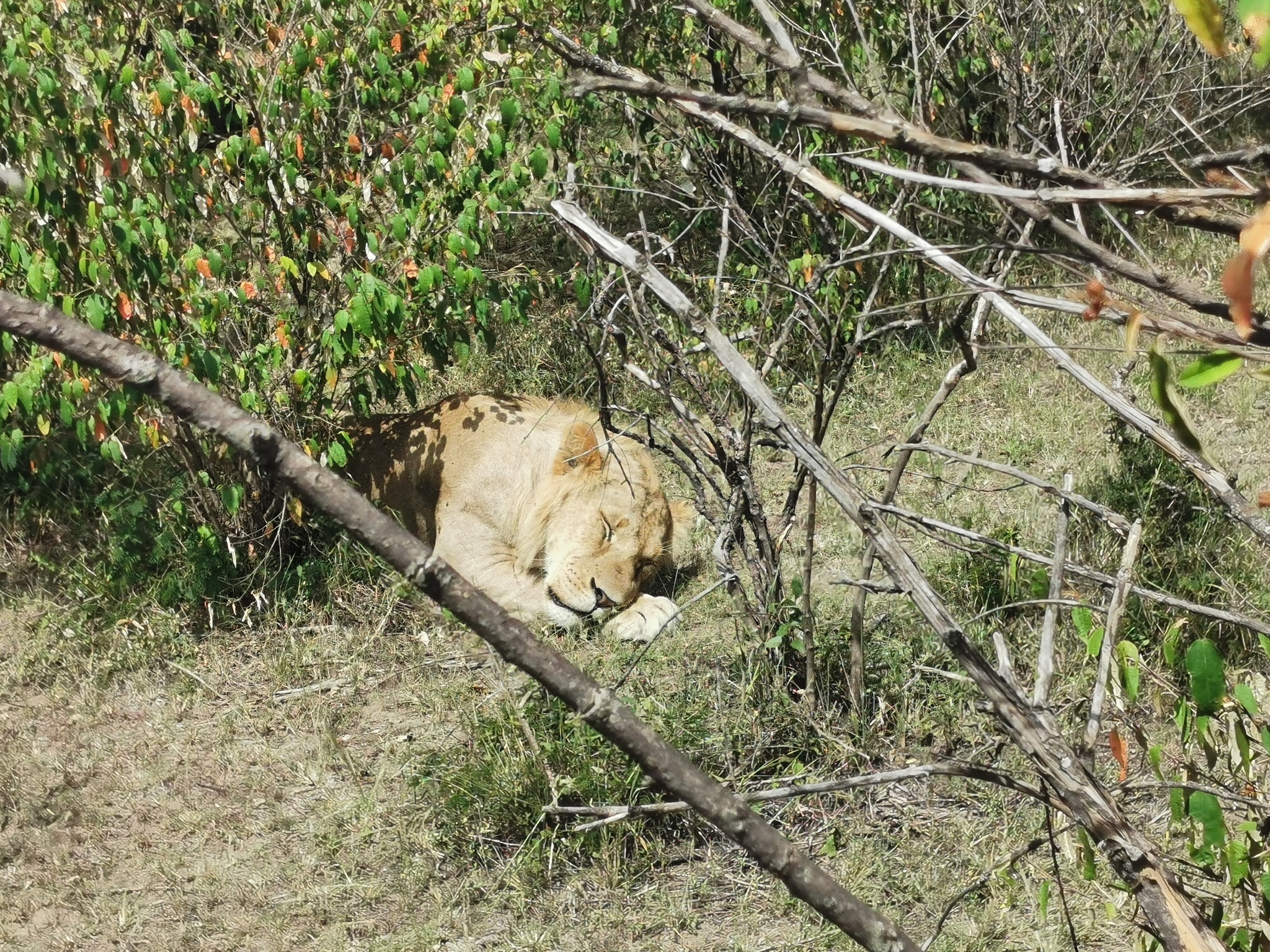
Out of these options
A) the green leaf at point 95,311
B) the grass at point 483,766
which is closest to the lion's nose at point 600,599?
the grass at point 483,766

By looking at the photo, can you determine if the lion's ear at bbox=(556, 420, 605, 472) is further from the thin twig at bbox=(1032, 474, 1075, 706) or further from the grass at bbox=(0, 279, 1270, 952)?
the thin twig at bbox=(1032, 474, 1075, 706)

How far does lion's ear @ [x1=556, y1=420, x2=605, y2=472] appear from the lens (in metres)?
5.80

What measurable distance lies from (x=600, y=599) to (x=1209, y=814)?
377 cm

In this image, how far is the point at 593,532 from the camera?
5.70 m

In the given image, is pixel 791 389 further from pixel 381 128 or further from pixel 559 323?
pixel 381 128

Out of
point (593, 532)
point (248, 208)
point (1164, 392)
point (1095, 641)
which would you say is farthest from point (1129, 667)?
point (248, 208)

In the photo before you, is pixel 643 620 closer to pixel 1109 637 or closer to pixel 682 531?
pixel 682 531

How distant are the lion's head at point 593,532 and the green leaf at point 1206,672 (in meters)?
3.74

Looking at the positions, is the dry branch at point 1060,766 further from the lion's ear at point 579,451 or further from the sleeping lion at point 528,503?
the lion's ear at point 579,451

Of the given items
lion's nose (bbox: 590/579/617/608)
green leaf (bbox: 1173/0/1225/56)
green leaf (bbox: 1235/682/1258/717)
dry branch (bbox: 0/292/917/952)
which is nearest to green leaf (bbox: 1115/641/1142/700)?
green leaf (bbox: 1235/682/1258/717)

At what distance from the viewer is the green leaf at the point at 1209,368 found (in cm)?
114

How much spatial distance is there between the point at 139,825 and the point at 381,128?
2932 mm

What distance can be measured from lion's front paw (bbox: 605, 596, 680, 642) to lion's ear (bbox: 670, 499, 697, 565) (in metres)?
0.48

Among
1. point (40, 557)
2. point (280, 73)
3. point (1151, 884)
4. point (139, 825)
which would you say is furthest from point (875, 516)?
point (40, 557)
